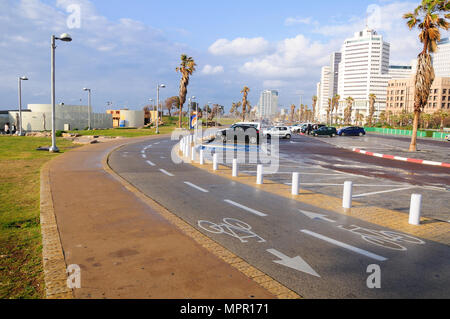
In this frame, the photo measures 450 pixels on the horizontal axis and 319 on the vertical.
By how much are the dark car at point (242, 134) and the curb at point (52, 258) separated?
78.7ft

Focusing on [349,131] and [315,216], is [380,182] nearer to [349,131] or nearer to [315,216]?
[315,216]

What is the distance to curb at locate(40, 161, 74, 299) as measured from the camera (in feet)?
13.8

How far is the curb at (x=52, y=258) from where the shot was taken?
165 inches

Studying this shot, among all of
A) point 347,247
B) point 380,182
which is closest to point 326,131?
point 380,182

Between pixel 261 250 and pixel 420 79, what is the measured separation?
80.6 ft

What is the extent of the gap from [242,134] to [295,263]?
26.8 m

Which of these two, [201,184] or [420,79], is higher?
[420,79]

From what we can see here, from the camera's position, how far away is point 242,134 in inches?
1253

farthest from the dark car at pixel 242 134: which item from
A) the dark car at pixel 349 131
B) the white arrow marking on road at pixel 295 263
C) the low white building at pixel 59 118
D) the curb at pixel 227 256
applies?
the low white building at pixel 59 118

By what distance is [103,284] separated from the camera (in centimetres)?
443

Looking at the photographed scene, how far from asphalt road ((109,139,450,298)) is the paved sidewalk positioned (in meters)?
0.61

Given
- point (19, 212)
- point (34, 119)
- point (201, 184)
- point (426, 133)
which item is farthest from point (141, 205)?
point (34, 119)

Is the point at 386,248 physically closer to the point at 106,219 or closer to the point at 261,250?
the point at 261,250

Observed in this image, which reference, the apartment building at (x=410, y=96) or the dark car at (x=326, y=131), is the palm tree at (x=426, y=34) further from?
the apartment building at (x=410, y=96)
